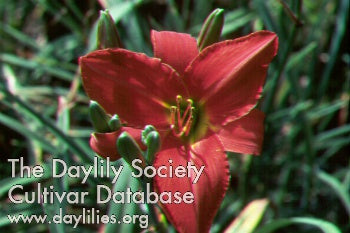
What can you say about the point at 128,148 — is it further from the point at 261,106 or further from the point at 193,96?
the point at 261,106

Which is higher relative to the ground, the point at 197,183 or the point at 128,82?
the point at 128,82

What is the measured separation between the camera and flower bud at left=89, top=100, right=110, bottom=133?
27.7 inches

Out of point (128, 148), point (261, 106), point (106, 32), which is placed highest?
point (106, 32)

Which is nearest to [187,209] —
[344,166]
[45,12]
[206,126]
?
[206,126]

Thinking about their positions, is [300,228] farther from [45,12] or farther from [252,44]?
[45,12]

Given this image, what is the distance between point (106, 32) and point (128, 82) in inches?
3.6

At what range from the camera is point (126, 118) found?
2.49 ft

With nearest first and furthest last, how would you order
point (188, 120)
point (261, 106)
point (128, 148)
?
point (128, 148) → point (188, 120) → point (261, 106)

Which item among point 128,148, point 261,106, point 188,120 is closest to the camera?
point 128,148

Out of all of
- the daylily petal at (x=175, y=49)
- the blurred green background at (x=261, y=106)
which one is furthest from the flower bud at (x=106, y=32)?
the blurred green background at (x=261, y=106)

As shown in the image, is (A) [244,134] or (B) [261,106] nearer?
(A) [244,134]

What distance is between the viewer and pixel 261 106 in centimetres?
112

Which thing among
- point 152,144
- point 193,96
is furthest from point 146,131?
point 193,96

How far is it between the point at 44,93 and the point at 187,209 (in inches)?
36.1
